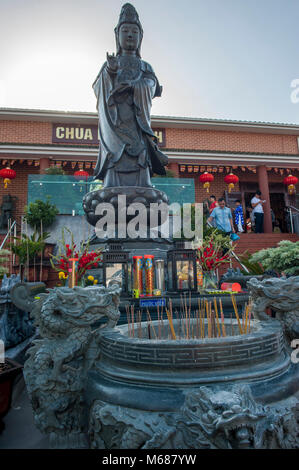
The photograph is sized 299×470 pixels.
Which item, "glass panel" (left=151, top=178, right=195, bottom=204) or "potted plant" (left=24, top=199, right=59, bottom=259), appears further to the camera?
"glass panel" (left=151, top=178, right=195, bottom=204)

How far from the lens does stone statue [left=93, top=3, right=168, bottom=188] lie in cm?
508

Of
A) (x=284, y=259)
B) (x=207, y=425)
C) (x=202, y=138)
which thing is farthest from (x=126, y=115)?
(x=202, y=138)

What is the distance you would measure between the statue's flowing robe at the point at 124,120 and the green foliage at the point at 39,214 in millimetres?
2407

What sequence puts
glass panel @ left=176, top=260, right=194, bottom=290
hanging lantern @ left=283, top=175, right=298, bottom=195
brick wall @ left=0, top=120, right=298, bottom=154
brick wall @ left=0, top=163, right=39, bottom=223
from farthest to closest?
1. hanging lantern @ left=283, top=175, right=298, bottom=195
2. brick wall @ left=0, top=163, right=39, bottom=223
3. brick wall @ left=0, top=120, right=298, bottom=154
4. glass panel @ left=176, top=260, right=194, bottom=290

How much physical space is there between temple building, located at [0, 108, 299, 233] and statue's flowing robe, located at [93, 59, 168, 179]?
4.79 metres

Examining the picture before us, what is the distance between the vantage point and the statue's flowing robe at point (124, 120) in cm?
507

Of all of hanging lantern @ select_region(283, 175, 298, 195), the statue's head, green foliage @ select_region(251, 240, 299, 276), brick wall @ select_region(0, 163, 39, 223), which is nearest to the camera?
green foliage @ select_region(251, 240, 299, 276)

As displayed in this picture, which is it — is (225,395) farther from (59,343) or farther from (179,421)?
(59,343)

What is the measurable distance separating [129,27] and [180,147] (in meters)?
5.99

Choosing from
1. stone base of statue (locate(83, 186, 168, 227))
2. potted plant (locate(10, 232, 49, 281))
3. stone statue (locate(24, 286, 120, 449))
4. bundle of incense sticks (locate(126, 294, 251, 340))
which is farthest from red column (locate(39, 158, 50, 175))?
stone statue (locate(24, 286, 120, 449))

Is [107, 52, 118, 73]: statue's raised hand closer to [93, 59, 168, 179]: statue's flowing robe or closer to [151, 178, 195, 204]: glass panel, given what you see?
[93, 59, 168, 179]: statue's flowing robe

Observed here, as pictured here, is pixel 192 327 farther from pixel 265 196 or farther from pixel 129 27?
pixel 265 196
